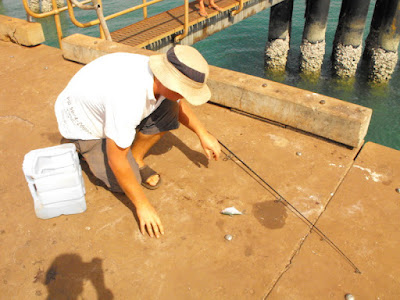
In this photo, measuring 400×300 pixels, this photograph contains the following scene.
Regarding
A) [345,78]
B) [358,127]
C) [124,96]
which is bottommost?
[345,78]

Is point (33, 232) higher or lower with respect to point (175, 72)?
→ lower

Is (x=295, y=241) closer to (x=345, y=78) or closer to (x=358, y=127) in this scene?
(x=358, y=127)

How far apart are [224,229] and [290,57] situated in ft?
42.7

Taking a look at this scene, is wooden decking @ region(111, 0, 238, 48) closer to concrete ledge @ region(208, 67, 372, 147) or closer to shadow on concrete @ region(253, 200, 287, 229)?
concrete ledge @ region(208, 67, 372, 147)

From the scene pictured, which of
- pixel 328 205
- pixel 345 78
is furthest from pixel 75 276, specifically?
pixel 345 78

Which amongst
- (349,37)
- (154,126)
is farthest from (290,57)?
(154,126)

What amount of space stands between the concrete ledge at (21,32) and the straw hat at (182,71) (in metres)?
4.33

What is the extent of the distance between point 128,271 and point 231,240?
32.2 inches

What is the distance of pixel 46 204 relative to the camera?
2883 mm

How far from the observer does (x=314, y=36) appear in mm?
11680

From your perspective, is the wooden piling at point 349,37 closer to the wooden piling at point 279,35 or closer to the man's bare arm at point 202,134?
the wooden piling at point 279,35

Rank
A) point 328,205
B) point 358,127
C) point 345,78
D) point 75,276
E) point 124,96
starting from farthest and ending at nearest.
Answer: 1. point 345,78
2. point 358,127
3. point 328,205
4. point 75,276
5. point 124,96

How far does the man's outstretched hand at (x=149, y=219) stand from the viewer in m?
2.72

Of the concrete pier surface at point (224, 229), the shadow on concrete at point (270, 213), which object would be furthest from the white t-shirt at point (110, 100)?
the shadow on concrete at point (270, 213)
